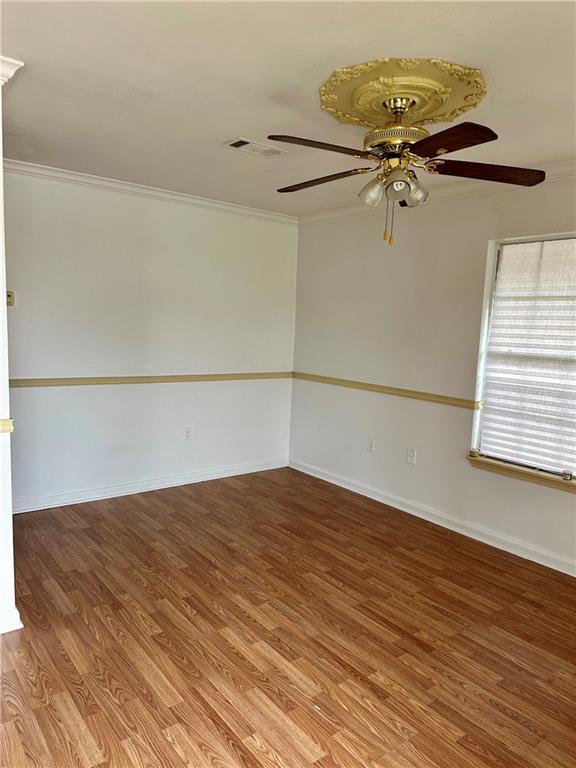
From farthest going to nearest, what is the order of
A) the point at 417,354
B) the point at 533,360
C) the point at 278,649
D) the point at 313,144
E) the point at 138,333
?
the point at 138,333 < the point at 417,354 < the point at 533,360 < the point at 278,649 < the point at 313,144

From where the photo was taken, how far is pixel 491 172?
6.58ft

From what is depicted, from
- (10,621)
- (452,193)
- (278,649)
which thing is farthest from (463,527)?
(10,621)

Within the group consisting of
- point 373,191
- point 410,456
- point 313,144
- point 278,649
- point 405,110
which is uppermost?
point 405,110

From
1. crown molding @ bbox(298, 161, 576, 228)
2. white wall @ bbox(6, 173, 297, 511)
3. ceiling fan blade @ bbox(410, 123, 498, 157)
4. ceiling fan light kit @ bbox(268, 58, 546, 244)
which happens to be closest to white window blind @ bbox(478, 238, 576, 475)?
crown molding @ bbox(298, 161, 576, 228)

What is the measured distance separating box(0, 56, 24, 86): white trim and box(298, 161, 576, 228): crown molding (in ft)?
8.80

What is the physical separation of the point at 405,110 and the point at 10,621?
9.35ft

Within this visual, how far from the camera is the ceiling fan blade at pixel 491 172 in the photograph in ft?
6.46

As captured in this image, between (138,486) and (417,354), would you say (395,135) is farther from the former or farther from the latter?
(138,486)

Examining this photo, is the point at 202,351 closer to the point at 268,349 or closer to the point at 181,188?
the point at 268,349

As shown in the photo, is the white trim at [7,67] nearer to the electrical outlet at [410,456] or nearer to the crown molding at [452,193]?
the crown molding at [452,193]

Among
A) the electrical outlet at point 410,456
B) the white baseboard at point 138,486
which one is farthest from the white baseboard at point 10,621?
the electrical outlet at point 410,456

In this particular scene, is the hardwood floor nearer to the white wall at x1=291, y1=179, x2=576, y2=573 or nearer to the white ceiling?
the white wall at x1=291, y1=179, x2=576, y2=573

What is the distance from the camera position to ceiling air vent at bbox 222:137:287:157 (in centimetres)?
279

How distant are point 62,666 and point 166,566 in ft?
3.06
